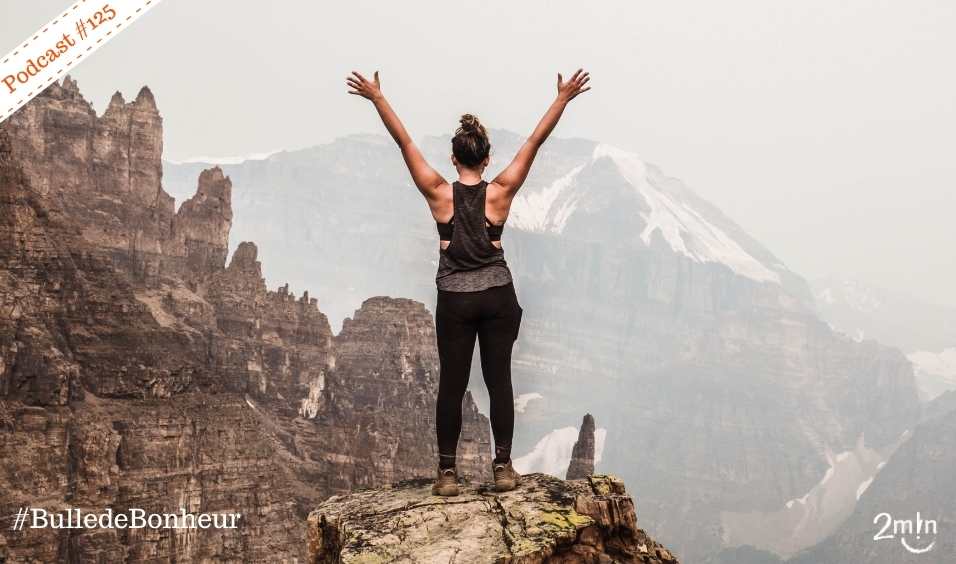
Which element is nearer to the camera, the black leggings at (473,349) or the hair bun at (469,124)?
the black leggings at (473,349)

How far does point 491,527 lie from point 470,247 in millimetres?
2676

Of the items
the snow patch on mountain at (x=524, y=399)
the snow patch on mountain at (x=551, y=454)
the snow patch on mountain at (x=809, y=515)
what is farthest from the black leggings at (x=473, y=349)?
the snow patch on mountain at (x=809, y=515)

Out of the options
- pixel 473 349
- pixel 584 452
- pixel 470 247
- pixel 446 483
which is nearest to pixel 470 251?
pixel 470 247

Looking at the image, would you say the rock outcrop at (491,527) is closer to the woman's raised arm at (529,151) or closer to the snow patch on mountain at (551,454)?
the woman's raised arm at (529,151)

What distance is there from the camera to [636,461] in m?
193

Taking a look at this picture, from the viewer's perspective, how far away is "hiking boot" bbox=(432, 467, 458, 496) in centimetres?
1018

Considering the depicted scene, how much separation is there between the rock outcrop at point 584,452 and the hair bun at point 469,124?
71967 millimetres

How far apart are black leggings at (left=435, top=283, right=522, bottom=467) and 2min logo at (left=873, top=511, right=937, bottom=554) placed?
11846 cm

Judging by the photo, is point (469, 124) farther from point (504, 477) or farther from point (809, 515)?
point (809, 515)

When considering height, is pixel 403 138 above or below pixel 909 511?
above

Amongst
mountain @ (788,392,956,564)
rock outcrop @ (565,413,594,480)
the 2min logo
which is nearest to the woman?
rock outcrop @ (565,413,594,480)

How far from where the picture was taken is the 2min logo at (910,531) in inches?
4801

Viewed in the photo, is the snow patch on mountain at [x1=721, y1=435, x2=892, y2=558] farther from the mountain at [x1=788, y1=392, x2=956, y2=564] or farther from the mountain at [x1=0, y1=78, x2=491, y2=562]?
the mountain at [x1=0, y1=78, x2=491, y2=562]

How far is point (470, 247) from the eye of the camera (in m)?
9.89
